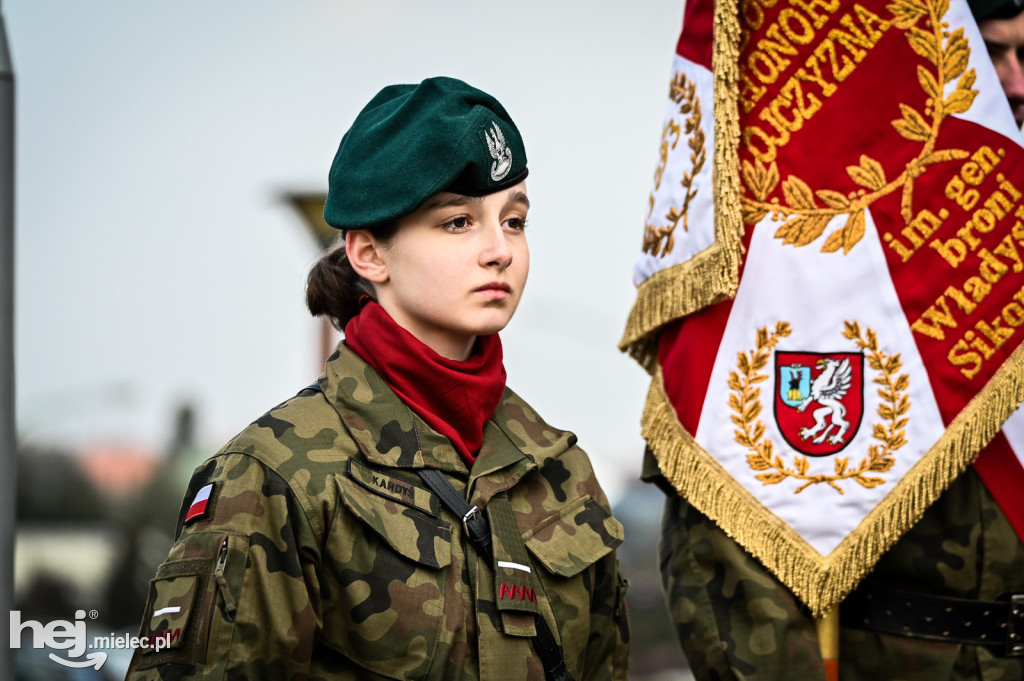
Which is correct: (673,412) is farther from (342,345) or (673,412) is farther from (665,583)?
(342,345)

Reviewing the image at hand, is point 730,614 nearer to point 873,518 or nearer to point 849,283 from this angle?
point 873,518

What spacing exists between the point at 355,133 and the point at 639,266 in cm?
83

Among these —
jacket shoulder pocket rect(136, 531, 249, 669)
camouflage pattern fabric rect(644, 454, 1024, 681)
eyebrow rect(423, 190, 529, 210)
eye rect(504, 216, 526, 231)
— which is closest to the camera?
jacket shoulder pocket rect(136, 531, 249, 669)

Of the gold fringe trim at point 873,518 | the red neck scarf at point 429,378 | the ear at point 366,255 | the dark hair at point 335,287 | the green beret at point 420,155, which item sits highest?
the green beret at point 420,155

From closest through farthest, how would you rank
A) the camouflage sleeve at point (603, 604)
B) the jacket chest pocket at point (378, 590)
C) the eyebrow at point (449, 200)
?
the jacket chest pocket at point (378, 590), the eyebrow at point (449, 200), the camouflage sleeve at point (603, 604)

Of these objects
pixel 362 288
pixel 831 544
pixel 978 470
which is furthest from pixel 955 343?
pixel 362 288

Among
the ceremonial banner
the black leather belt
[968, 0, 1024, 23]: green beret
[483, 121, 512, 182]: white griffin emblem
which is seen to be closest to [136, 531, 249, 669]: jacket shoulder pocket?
[483, 121, 512, 182]: white griffin emblem

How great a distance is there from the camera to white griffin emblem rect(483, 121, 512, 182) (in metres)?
1.86

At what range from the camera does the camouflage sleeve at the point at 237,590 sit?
1610 mm

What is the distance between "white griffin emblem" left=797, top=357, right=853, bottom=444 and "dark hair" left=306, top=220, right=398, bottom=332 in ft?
3.01

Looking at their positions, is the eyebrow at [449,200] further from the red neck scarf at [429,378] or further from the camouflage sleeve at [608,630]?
the camouflage sleeve at [608,630]

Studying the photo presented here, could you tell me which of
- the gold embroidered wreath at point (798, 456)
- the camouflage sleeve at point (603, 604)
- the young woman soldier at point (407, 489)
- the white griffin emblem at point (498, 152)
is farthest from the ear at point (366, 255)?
the gold embroidered wreath at point (798, 456)

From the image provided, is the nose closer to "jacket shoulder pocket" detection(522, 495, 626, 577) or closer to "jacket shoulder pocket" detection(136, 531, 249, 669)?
"jacket shoulder pocket" detection(522, 495, 626, 577)

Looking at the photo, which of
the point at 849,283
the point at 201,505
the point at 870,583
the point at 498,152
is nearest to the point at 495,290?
the point at 498,152
